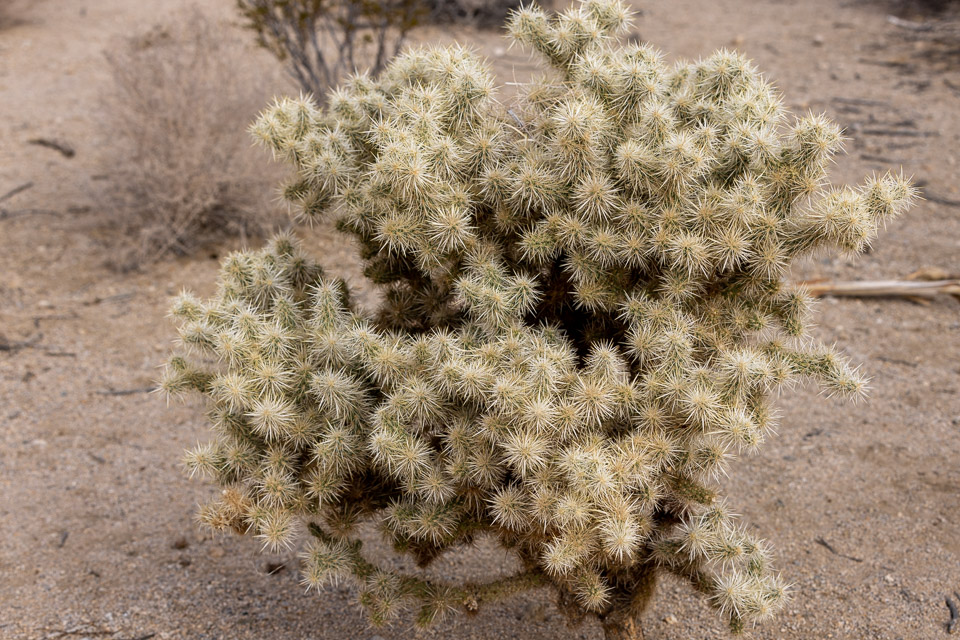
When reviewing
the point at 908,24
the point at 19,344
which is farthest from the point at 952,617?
the point at 908,24

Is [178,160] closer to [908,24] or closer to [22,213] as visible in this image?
[22,213]

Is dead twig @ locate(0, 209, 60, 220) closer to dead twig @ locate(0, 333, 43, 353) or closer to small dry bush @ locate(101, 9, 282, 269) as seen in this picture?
small dry bush @ locate(101, 9, 282, 269)

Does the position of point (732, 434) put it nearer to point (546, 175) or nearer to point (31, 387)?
point (546, 175)

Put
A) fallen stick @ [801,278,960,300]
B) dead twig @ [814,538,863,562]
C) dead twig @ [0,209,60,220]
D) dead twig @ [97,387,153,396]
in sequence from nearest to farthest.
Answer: dead twig @ [814,538,863,562] → dead twig @ [97,387,153,396] → fallen stick @ [801,278,960,300] → dead twig @ [0,209,60,220]

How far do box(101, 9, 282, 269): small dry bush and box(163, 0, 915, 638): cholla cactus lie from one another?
313cm

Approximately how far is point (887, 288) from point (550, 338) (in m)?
3.45

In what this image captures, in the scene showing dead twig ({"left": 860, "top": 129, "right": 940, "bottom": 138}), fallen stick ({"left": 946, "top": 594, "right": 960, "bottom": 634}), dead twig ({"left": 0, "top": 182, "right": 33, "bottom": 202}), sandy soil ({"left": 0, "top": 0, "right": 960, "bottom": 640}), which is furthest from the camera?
dead twig ({"left": 860, "top": 129, "right": 940, "bottom": 138})

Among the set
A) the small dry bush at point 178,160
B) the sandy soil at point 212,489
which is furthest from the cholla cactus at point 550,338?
the small dry bush at point 178,160

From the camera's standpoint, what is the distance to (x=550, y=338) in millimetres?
2336


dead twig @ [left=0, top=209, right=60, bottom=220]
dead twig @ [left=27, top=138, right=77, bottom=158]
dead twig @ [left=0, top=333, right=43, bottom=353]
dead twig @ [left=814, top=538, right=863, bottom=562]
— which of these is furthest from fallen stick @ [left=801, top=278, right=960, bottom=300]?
dead twig @ [left=27, top=138, right=77, bottom=158]

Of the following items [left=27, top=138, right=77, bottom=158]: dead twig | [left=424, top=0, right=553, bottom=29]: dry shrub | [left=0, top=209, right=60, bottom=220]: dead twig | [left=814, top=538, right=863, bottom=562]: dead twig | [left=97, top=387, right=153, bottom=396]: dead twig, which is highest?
[left=424, top=0, right=553, bottom=29]: dry shrub

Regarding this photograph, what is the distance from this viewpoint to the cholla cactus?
7.10 feet

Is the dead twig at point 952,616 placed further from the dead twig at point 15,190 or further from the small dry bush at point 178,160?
the dead twig at point 15,190

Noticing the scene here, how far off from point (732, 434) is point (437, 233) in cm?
91
